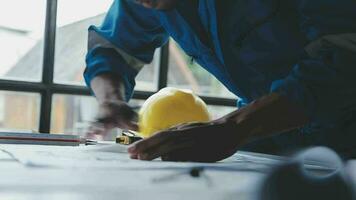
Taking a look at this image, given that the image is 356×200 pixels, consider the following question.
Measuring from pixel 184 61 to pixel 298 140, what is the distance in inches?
62.3

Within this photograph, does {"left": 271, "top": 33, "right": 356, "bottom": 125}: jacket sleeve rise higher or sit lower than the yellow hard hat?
higher

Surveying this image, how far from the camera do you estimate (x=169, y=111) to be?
1.09 m

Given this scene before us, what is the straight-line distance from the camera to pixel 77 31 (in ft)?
7.64

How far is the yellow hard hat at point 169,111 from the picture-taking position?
3.59 feet

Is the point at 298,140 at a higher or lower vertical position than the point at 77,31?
lower

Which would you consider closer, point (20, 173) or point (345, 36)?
point (20, 173)

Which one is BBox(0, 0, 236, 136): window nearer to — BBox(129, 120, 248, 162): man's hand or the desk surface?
BBox(129, 120, 248, 162): man's hand

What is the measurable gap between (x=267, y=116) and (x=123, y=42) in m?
0.60

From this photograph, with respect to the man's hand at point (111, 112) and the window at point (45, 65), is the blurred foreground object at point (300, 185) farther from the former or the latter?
the window at point (45, 65)

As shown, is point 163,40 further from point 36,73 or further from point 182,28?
point 36,73

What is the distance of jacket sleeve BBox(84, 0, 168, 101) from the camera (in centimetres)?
126

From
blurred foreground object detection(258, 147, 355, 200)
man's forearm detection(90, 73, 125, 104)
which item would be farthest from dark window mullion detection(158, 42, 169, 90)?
blurred foreground object detection(258, 147, 355, 200)

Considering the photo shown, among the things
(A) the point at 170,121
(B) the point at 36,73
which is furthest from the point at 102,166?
(B) the point at 36,73

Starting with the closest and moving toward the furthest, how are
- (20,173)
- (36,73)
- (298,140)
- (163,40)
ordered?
(20,173) < (298,140) < (163,40) < (36,73)
